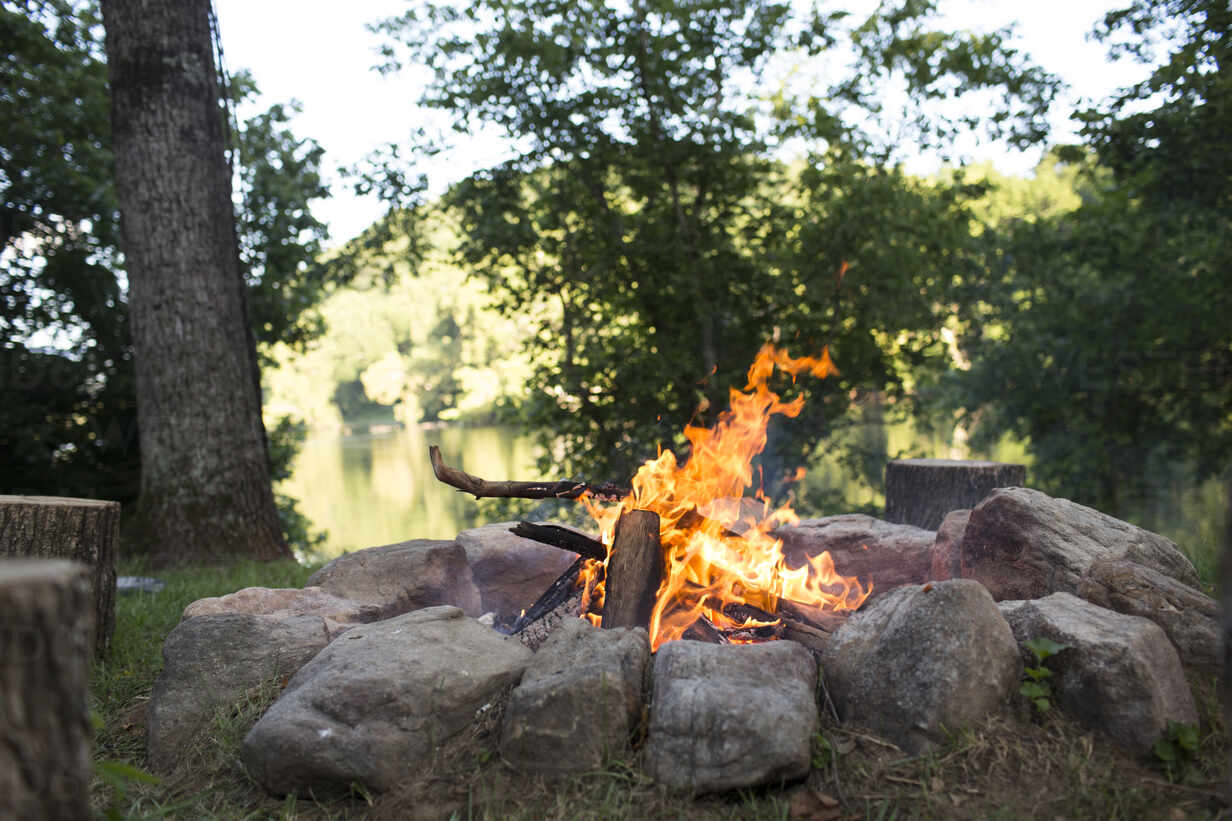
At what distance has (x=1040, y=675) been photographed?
2932 mm

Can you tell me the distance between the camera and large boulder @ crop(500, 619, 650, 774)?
9.25 feet

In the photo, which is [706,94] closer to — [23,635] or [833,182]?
[833,182]

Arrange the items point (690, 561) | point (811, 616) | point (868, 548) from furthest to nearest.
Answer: point (868, 548) → point (690, 561) → point (811, 616)

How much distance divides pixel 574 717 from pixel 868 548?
2683 mm

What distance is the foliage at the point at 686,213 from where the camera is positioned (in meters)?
8.72

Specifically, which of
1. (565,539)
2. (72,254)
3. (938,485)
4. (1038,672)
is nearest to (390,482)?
(72,254)

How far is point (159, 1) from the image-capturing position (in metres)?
7.29

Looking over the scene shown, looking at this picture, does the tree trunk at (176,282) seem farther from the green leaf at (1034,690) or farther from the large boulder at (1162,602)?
the large boulder at (1162,602)

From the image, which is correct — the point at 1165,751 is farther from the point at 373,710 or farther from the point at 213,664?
the point at 213,664

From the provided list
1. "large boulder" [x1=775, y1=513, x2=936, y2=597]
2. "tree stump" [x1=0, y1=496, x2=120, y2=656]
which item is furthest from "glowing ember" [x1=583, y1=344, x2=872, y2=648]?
"tree stump" [x1=0, y1=496, x2=120, y2=656]

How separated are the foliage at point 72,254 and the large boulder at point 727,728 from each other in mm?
8845

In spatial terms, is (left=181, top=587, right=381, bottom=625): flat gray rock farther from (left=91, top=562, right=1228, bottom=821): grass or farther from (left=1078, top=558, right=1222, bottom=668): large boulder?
(left=1078, top=558, right=1222, bottom=668): large boulder

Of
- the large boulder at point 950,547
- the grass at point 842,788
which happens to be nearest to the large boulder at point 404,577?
the grass at point 842,788

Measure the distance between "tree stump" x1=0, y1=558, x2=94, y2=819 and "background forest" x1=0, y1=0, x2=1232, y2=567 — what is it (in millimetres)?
6431
